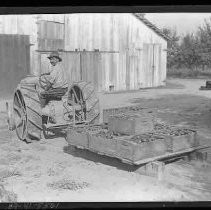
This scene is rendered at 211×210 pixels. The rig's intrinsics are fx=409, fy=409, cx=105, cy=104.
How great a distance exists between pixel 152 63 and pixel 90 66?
4877 mm

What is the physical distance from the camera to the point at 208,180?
654 cm

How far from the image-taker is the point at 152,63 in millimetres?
23703

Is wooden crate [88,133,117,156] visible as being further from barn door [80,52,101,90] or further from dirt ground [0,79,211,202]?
barn door [80,52,101,90]

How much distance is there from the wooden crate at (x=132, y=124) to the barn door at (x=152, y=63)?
15.8m

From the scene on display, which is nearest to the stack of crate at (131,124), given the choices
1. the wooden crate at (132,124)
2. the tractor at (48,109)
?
the wooden crate at (132,124)

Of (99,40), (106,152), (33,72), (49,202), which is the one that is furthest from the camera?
(99,40)

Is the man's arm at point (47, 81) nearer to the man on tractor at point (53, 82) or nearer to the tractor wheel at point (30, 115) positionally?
the man on tractor at point (53, 82)

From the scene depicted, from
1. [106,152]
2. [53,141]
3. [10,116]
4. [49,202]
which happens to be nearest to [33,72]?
[10,116]

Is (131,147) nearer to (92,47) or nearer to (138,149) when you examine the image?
(138,149)

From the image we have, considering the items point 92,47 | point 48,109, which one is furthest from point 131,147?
point 92,47

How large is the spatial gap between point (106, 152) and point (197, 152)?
1.76 m

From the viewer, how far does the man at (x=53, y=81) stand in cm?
886
